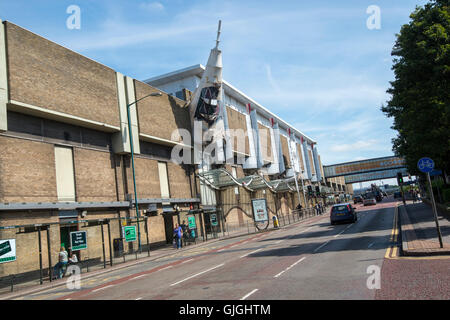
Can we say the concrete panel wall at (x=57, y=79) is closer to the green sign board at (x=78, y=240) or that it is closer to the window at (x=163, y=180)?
the window at (x=163, y=180)

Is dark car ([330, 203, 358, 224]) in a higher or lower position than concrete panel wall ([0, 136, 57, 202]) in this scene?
lower

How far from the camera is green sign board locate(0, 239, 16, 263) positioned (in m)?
14.5

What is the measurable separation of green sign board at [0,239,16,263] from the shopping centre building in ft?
0.68

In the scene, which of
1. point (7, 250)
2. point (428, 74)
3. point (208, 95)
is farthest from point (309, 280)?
point (208, 95)

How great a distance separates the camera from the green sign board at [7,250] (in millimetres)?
14527

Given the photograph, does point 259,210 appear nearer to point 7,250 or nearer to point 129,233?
point 129,233

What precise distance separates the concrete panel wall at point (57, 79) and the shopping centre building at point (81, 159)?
7 centimetres

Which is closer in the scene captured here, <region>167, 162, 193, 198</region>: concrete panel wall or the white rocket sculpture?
<region>167, 162, 193, 198</region>: concrete panel wall

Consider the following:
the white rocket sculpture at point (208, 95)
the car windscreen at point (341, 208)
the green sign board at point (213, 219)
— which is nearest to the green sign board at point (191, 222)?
the green sign board at point (213, 219)

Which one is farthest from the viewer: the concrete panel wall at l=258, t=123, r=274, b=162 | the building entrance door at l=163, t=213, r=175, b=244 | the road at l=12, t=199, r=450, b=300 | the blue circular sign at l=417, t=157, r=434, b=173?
the concrete panel wall at l=258, t=123, r=274, b=162

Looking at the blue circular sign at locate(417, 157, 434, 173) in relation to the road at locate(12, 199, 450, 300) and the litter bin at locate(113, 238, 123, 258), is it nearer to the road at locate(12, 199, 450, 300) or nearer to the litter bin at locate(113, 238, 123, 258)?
the road at locate(12, 199, 450, 300)

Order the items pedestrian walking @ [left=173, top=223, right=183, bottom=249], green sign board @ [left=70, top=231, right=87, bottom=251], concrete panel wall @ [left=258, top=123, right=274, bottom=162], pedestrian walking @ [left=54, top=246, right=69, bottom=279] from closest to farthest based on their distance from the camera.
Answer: pedestrian walking @ [left=54, top=246, right=69, bottom=279] < green sign board @ [left=70, top=231, right=87, bottom=251] < pedestrian walking @ [left=173, top=223, right=183, bottom=249] < concrete panel wall @ [left=258, top=123, right=274, bottom=162]

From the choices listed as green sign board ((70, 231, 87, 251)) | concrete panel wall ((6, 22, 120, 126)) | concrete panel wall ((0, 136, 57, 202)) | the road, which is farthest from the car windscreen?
concrete panel wall ((0, 136, 57, 202))

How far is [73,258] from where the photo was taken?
60.7 feet
